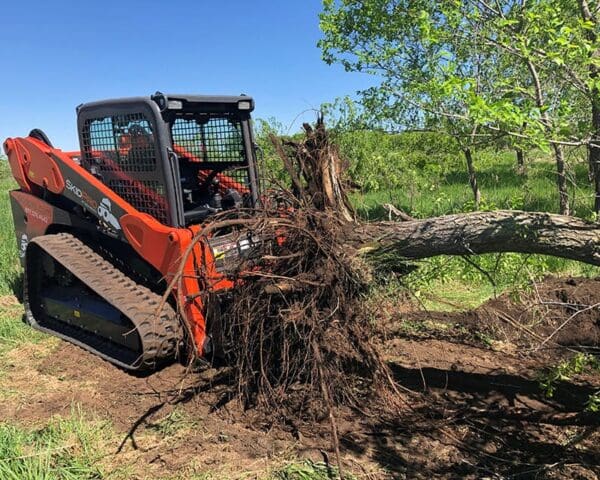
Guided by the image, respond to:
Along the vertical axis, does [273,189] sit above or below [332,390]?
above

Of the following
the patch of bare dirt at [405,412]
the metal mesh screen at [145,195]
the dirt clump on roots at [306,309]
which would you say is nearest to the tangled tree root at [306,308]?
the dirt clump on roots at [306,309]

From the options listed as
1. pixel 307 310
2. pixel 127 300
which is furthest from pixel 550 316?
pixel 127 300

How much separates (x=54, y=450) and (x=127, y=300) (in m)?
1.36

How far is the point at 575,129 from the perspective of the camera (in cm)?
348

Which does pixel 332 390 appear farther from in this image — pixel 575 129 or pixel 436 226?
pixel 575 129

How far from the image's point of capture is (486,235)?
331 cm

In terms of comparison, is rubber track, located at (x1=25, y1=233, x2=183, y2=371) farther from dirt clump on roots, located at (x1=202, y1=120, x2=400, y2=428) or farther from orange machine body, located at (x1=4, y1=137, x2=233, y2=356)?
dirt clump on roots, located at (x1=202, y1=120, x2=400, y2=428)

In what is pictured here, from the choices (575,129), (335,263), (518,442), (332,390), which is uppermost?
(575,129)

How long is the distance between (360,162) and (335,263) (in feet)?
29.5

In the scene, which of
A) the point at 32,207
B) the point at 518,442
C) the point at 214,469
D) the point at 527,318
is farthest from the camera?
the point at 32,207

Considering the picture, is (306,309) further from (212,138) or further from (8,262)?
(8,262)

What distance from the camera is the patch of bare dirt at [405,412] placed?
10.3 ft

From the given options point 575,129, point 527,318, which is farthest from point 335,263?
point 527,318

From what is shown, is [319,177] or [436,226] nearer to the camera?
[436,226]
